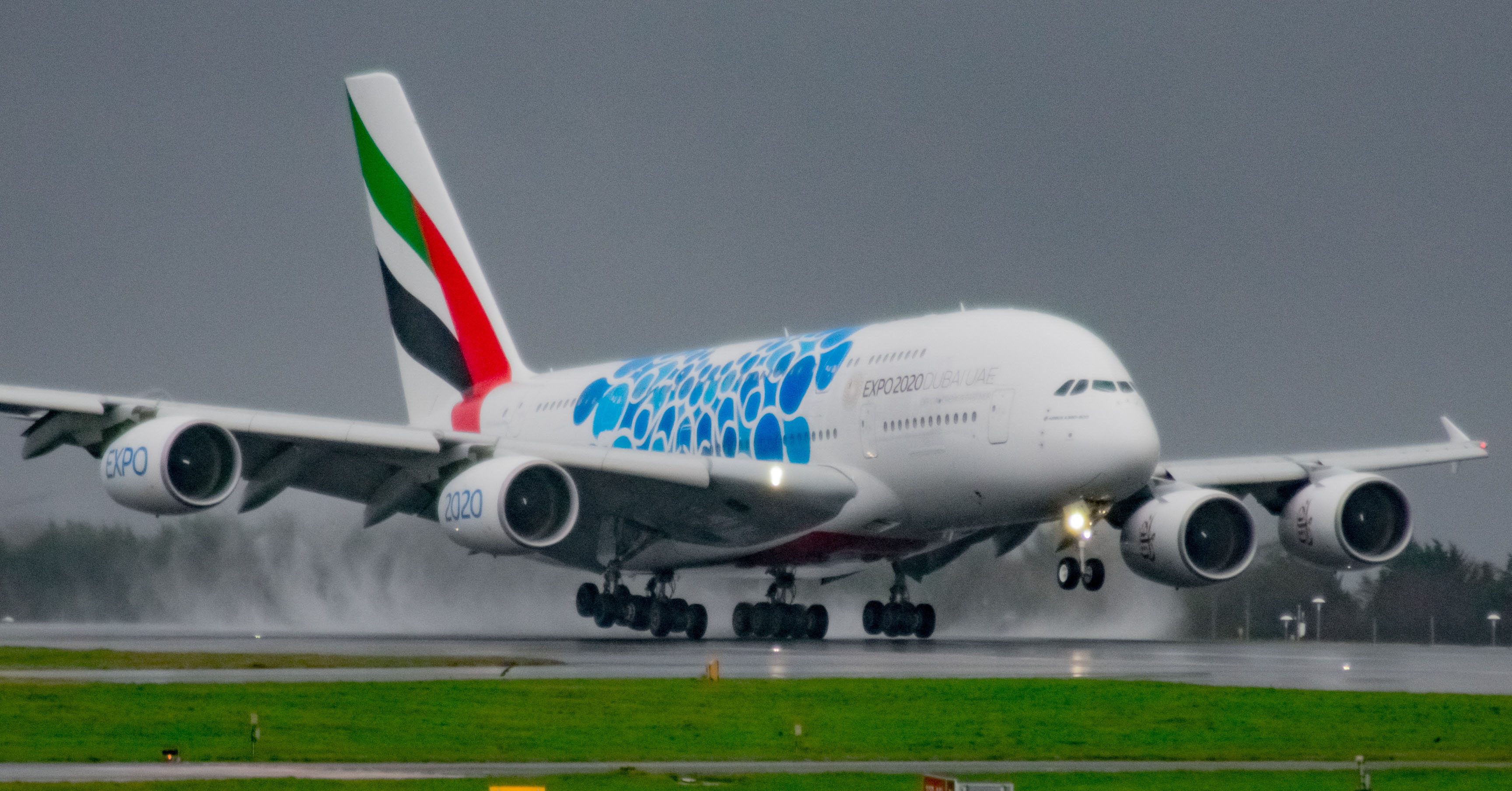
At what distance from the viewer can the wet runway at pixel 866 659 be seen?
24.0m

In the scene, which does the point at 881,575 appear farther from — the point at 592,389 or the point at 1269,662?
the point at 1269,662

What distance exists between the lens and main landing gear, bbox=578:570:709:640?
38438mm

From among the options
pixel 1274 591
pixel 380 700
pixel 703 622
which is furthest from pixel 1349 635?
pixel 380 700

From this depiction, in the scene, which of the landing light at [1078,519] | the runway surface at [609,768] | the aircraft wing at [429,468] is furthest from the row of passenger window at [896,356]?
the runway surface at [609,768]

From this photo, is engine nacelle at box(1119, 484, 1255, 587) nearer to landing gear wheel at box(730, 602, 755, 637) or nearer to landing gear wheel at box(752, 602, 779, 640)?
landing gear wheel at box(752, 602, 779, 640)

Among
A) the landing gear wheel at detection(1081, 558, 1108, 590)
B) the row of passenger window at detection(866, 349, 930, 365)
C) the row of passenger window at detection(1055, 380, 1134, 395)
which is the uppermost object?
the row of passenger window at detection(866, 349, 930, 365)

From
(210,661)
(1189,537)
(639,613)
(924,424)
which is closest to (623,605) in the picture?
(639,613)

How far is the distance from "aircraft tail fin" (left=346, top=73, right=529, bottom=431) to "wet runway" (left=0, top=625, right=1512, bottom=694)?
22.4 feet

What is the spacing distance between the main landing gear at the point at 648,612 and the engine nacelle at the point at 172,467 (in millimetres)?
8561

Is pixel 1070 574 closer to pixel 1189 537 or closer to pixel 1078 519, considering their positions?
pixel 1078 519

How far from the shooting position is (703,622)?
38.7m

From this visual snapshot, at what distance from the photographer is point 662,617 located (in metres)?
38.4

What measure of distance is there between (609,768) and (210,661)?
1381 centimetres

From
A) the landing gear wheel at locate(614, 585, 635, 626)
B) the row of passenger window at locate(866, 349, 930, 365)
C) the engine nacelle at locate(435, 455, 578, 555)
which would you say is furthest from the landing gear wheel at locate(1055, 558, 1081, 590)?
the landing gear wheel at locate(614, 585, 635, 626)
